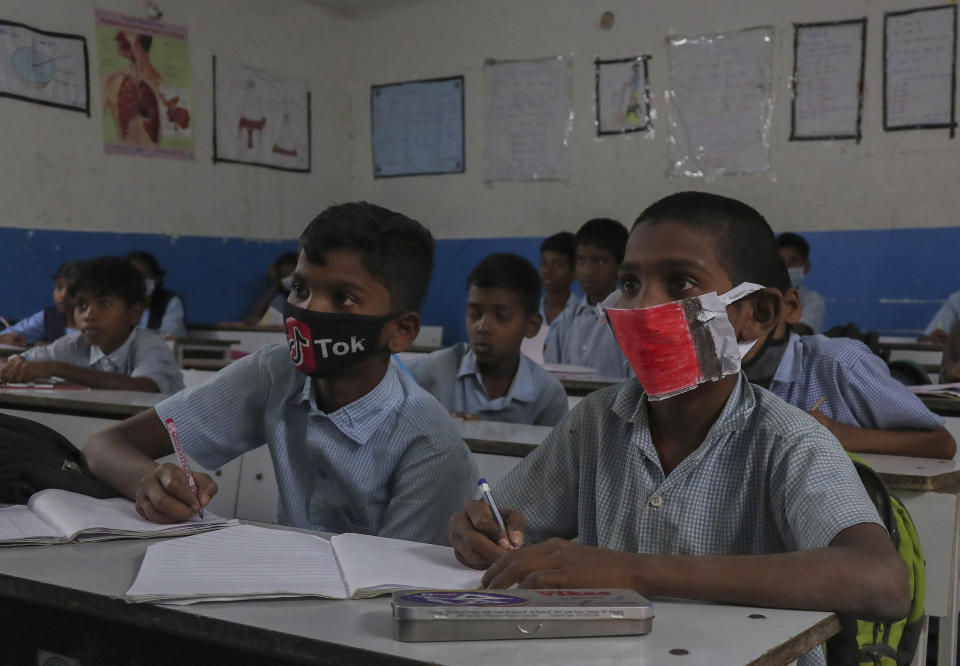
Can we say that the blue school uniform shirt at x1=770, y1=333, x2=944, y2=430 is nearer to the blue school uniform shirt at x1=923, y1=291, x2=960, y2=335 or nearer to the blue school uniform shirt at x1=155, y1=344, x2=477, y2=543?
the blue school uniform shirt at x1=155, y1=344, x2=477, y2=543

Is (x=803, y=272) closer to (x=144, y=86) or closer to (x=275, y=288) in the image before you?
(x=275, y=288)

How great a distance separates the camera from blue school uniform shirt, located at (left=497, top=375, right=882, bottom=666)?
1.10m

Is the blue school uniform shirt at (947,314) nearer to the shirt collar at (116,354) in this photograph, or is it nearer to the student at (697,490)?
the shirt collar at (116,354)

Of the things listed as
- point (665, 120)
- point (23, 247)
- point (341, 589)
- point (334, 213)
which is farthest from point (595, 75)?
point (341, 589)

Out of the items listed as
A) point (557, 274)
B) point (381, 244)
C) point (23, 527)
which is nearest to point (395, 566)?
point (23, 527)

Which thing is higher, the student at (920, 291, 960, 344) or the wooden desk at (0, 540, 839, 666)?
the wooden desk at (0, 540, 839, 666)

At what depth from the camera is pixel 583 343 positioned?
4.63 meters

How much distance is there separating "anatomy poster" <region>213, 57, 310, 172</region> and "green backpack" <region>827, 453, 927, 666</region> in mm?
6380

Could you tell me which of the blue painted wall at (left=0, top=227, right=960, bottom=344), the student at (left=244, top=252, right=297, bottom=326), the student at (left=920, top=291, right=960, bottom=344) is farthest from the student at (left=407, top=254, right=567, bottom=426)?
the student at (left=244, top=252, right=297, bottom=326)

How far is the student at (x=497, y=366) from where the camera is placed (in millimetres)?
3021

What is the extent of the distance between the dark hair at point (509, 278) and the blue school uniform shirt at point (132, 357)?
3.72 feet

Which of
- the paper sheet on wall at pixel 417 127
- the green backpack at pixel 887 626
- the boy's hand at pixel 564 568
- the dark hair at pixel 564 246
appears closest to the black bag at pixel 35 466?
the boy's hand at pixel 564 568

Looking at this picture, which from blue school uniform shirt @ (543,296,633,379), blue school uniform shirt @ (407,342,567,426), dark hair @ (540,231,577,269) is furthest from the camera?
dark hair @ (540,231,577,269)

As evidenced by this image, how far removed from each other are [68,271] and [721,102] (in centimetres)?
389
